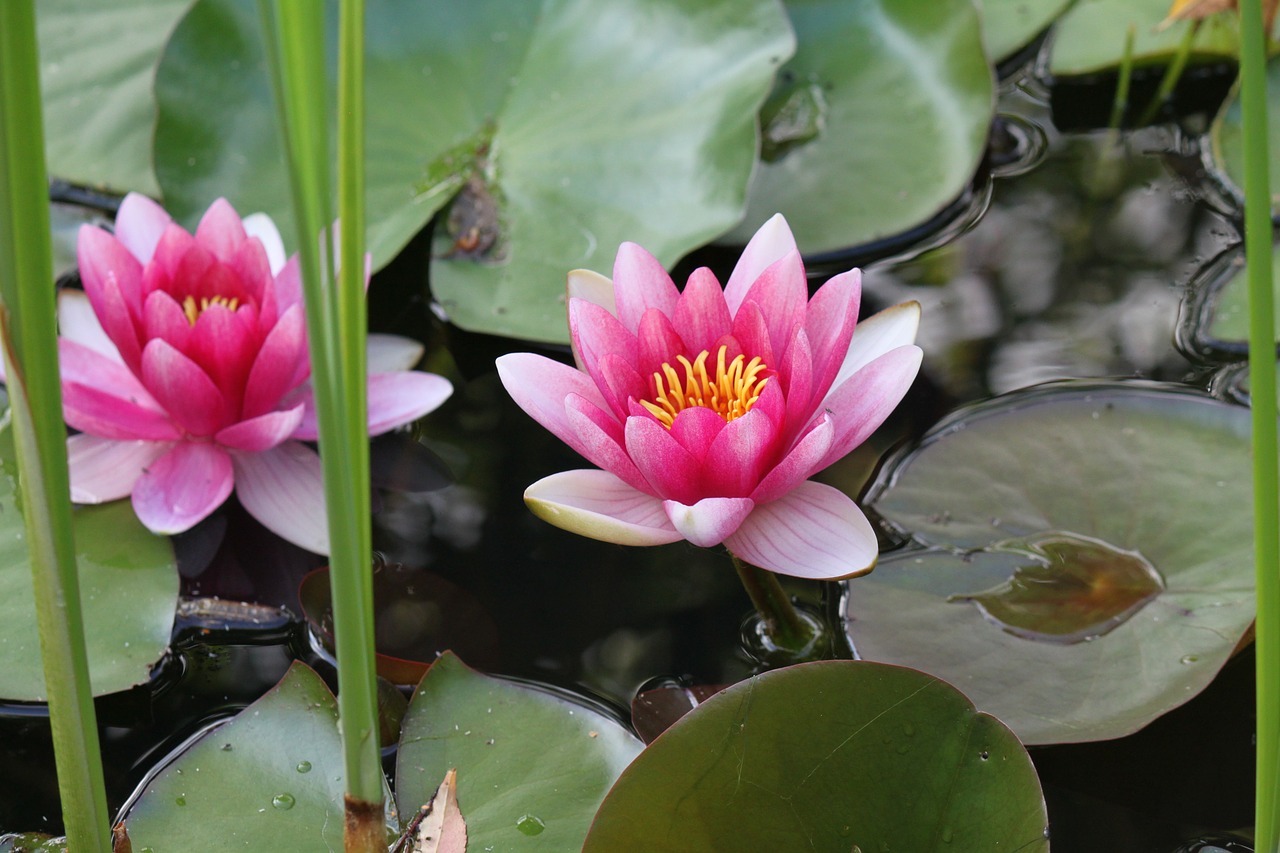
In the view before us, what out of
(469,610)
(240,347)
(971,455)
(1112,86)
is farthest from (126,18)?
(1112,86)

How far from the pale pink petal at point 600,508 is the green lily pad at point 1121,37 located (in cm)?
150

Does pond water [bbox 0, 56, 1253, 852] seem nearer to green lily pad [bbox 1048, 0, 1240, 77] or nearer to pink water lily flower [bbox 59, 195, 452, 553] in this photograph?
pink water lily flower [bbox 59, 195, 452, 553]

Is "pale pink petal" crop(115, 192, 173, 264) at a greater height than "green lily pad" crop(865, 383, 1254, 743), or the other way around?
"pale pink petal" crop(115, 192, 173, 264)

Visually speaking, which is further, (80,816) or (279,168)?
(279,168)

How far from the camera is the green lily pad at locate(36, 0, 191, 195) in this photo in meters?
1.77

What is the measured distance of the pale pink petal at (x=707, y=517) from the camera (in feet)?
2.97

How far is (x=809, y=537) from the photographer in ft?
3.18

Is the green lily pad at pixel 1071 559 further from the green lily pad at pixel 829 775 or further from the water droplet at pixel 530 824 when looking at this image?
the water droplet at pixel 530 824

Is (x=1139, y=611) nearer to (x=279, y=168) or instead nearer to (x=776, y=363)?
(x=776, y=363)

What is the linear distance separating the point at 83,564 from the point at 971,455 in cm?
108

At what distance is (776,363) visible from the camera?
1.02 m

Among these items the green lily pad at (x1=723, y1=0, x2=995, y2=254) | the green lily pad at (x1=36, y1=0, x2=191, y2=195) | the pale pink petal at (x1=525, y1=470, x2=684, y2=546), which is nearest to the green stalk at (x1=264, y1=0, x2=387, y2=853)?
the pale pink petal at (x1=525, y1=470, x2=684, y2=546)

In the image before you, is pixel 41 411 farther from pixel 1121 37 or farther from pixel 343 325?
pixel 1121 37

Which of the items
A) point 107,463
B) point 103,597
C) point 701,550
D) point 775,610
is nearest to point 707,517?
point 775,610
